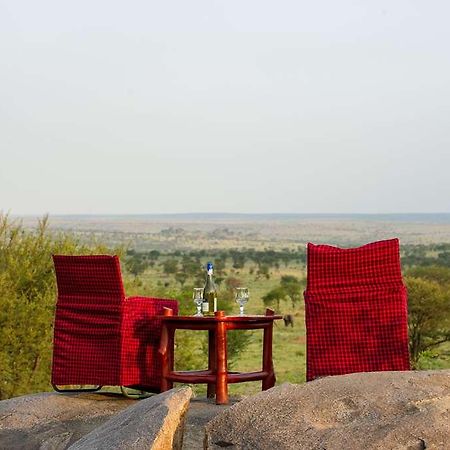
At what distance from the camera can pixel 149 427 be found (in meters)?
5.93

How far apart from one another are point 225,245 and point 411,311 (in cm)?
8747

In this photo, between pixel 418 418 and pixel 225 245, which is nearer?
pixel 418 418

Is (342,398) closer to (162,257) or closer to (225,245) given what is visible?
(162,257)

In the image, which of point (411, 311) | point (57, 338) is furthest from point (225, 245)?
point (57, 338)

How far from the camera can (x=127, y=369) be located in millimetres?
9031

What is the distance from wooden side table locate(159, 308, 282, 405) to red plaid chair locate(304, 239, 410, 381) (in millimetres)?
708

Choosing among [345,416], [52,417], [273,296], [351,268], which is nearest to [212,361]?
[52,417]

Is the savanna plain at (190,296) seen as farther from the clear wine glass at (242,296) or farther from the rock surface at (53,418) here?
the rock surface at (53,418)

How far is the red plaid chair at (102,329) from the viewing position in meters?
8.99

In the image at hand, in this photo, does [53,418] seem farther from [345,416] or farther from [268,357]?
[345,416]

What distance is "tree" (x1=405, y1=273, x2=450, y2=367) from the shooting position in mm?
29953

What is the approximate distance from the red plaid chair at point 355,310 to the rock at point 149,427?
238 centimetres

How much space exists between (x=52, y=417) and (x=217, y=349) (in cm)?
162

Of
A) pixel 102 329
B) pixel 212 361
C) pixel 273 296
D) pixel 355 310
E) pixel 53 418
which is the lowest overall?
pixel 273 296
